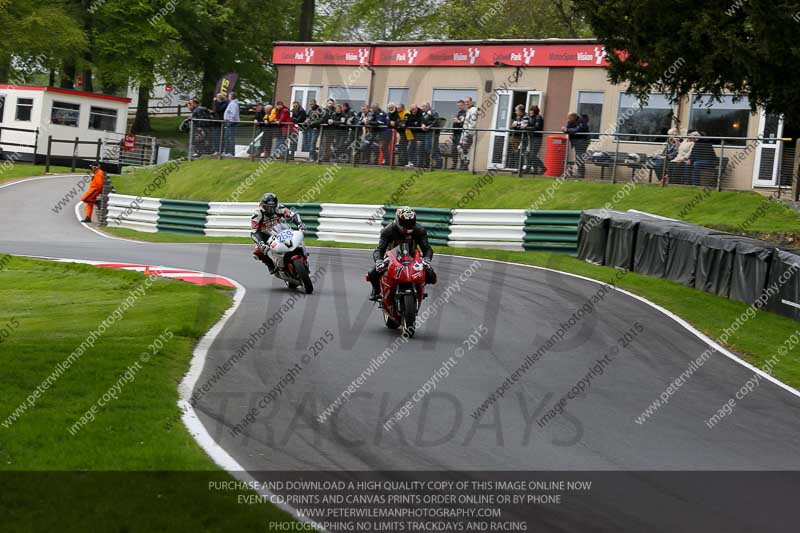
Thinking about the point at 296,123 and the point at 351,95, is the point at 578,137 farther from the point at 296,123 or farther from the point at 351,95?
the point at 351,95

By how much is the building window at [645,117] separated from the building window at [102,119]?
28.9 m

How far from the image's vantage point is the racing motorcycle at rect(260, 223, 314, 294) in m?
17.2

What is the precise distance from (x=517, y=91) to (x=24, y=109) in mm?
25952

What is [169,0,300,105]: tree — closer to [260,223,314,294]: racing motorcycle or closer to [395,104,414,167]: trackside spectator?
[395,104,414,167]: trackside spectator

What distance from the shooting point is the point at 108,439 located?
7965 millimetres

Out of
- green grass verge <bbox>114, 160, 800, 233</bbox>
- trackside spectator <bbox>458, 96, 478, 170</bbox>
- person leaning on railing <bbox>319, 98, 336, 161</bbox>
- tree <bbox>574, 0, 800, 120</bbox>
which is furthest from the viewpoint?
person leaning on railing <bbox>319, 98, 336, 161</bbox>

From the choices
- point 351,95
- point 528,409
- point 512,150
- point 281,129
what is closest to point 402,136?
point 512,150

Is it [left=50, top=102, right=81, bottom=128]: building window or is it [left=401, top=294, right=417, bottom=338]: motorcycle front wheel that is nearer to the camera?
[left=401, top=294, right=417, bottom=338]: motorcycle front wheel

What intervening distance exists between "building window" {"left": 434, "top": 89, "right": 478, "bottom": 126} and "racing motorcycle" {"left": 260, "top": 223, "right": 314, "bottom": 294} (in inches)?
648

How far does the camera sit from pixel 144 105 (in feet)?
195

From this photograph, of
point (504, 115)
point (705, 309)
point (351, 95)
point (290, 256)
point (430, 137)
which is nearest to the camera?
point (705, 309)

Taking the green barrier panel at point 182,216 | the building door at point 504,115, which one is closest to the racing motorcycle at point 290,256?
the building door at point 504,115

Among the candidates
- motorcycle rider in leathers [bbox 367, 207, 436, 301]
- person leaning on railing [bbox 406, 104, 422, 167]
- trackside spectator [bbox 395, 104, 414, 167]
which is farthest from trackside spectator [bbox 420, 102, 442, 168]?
motorcycle rider in leathers [bbox 367, 207, 436, 301]

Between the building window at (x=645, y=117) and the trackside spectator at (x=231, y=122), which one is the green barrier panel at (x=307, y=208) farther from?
the building window at (x=645, y=117)
